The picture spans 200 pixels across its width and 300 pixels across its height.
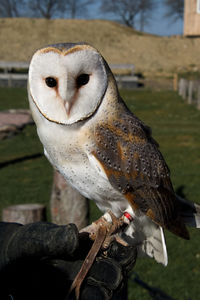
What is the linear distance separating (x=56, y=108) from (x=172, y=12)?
71.8 m

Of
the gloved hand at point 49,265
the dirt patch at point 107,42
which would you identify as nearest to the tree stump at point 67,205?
the gloved hand at point 49,265

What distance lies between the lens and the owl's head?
228cm

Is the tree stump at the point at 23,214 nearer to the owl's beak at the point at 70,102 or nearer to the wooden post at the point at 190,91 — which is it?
the owl's beak at the point at 70,102

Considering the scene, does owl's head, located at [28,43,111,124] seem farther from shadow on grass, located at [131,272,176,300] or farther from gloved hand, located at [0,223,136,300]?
shadow on grass, located at [131,272,176,300]

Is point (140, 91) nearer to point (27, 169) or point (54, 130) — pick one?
point (27, 169)

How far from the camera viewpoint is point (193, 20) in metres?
12.5

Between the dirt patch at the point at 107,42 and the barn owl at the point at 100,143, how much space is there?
131 feet

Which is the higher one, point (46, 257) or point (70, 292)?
point (46, 257)

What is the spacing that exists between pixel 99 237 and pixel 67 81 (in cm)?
89

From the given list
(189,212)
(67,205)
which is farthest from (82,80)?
(67,205)

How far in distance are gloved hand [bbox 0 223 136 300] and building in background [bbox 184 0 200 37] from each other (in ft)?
35.3

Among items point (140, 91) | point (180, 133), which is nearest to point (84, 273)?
point (180, 133)

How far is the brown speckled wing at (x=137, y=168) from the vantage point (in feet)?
8.73

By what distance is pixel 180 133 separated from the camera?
561 inches
